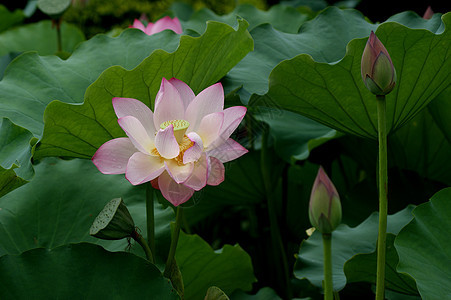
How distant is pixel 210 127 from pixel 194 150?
0.16ft

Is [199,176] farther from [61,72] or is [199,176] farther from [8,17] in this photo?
[8,17]

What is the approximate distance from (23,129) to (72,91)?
0.19m

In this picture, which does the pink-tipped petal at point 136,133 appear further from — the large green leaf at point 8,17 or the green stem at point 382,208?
the large green leaf at point 8,17

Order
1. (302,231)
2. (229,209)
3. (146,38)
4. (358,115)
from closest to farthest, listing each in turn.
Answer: (358,115) < (146,38) < (302,231) < (229,209)

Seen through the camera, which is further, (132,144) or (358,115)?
(358,115)

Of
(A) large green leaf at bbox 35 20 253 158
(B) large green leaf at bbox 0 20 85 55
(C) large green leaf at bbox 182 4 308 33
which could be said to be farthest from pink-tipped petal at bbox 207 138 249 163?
(B) large green leaf at bbox 0 20 85 55

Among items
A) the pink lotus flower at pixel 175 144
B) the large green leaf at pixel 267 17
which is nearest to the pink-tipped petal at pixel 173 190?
the pink lotus flower at pixel 175 144

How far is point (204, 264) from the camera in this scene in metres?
0.99

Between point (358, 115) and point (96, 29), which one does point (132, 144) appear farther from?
point (96, 29)

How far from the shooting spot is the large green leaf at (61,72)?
37.2 inches

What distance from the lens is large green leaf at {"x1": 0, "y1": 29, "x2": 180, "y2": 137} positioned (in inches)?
37.2

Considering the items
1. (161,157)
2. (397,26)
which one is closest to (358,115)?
(397,26)

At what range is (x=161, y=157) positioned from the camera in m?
0.69

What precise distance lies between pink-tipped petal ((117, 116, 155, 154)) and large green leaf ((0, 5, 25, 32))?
1.76m
